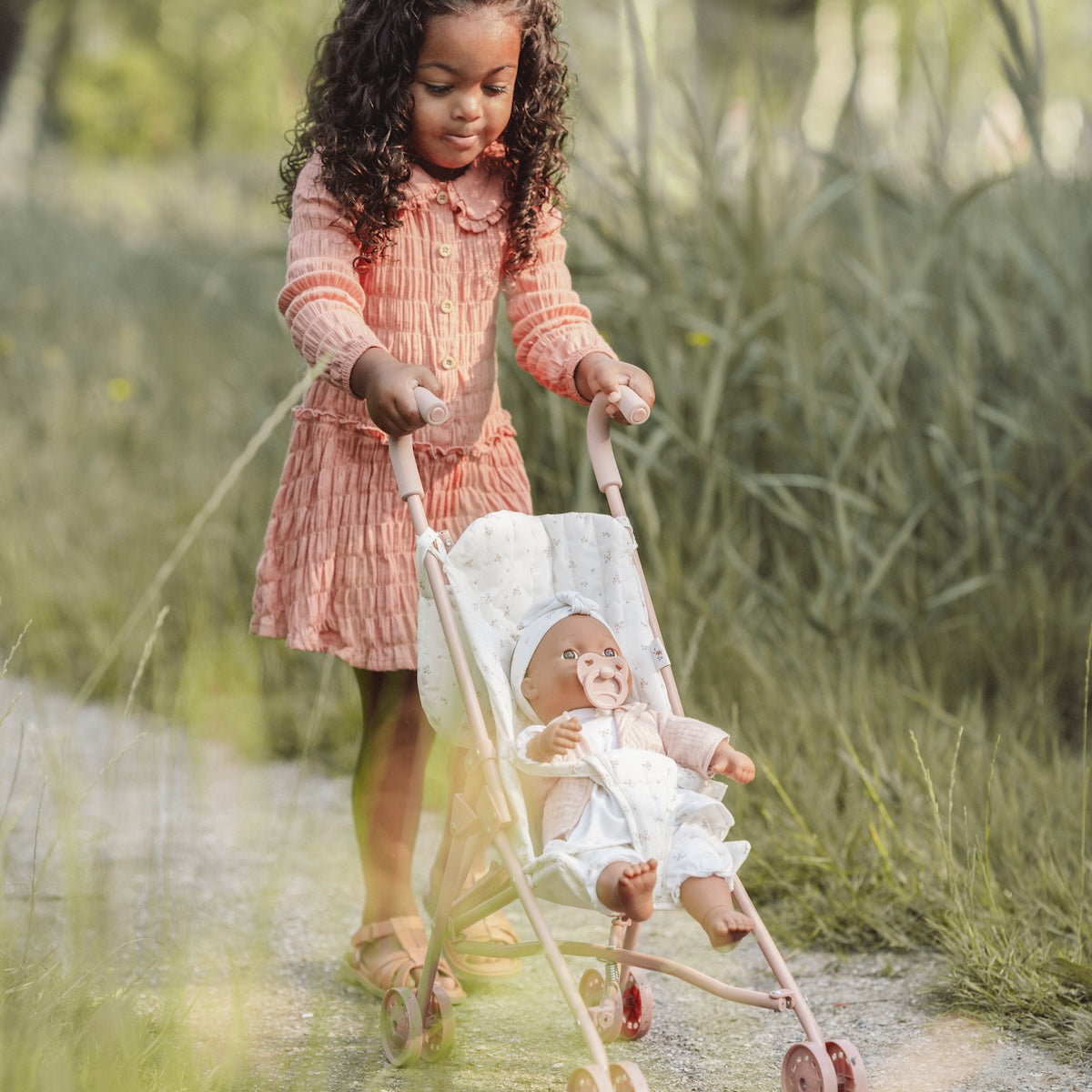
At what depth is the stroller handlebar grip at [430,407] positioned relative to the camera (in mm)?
2096

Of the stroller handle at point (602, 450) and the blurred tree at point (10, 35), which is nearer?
the stroller handle at point (602, 450)

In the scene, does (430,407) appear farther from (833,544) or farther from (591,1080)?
(833,544)

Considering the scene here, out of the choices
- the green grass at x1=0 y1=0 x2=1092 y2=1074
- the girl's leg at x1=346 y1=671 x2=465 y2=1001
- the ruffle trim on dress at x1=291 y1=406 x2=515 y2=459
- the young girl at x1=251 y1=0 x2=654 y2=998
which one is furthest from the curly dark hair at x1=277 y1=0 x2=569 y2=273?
the green grass at x1=0 y1=0 x2=1092 y2=1074

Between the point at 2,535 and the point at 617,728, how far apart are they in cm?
331

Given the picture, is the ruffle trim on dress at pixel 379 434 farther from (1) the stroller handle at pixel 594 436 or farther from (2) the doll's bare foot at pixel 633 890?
(2) the doll's bare foot at pixel 633 890

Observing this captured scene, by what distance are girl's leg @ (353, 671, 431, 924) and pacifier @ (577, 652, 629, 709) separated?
0.60 m

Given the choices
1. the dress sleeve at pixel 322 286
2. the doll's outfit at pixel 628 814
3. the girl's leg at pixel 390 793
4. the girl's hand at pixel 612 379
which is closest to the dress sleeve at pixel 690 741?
the doll's outfit at pixel 628 814

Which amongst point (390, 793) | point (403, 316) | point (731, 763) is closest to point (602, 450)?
point (403, 316)

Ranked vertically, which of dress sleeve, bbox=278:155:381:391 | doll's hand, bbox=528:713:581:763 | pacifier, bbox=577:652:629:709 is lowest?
doll's hand, bbox=528:713:581:763

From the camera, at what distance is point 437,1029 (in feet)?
7.72

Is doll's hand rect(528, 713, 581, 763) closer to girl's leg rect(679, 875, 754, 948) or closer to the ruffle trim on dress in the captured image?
girl's leg rect(679, 875, 754, 948)

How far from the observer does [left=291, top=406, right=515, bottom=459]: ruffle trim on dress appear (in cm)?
257

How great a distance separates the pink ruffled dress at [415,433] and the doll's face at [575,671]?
45 cm

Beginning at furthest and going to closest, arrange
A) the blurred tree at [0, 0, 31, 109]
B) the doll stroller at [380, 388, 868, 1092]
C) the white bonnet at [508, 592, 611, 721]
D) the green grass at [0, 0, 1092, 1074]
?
the blurred tree at [0, 0, 31, 109] < the green grass at [0, 0, 1092, 1074] < the white bonnet at [508, 592, 611, 721] < the doll stroller at [380, 388, 868, 1092]
